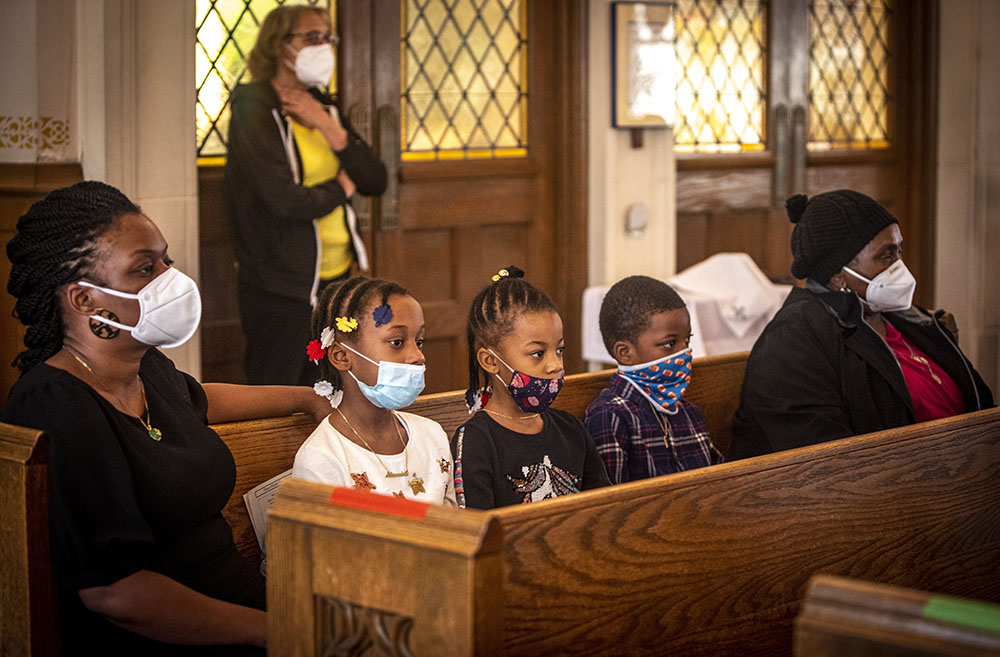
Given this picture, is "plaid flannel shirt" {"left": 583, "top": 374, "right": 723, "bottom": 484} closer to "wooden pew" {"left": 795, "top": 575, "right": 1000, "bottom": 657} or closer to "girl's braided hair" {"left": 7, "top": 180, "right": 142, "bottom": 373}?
"girl's braided hair" {"left": 7, "top": 180, "right": 142, "bottom": 373}

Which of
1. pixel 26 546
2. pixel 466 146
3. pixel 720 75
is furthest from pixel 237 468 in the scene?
pixel 720 75

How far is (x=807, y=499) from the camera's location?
238 cm

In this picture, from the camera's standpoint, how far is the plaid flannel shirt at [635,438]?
288 cm

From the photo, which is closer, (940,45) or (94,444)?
(94,444)

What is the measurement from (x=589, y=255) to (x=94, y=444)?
358 cm

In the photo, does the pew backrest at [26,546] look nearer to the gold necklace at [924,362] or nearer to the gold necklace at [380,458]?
the gold necklace at [380,458]

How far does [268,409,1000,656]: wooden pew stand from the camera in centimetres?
171

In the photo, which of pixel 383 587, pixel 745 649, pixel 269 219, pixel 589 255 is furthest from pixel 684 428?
pixel 589 255

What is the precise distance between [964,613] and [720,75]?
16.0 feet

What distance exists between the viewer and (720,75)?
5938 mm

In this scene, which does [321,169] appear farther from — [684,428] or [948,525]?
[948,525]

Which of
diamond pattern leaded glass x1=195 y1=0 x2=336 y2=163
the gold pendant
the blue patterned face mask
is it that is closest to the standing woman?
diamond pattern leaded glass x1=195 y1=0 x2=336 y2=163

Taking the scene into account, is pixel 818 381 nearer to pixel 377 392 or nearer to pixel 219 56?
pixel 377 392

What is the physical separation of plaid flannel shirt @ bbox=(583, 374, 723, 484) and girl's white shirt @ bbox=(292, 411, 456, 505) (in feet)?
1.52
